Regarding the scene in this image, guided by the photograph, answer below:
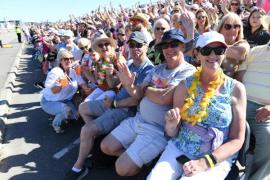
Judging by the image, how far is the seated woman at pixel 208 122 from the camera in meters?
2.67

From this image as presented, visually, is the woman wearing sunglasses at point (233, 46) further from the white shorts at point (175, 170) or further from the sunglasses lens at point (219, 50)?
the white shorts at point (175, 170)

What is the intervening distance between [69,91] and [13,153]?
1.48m

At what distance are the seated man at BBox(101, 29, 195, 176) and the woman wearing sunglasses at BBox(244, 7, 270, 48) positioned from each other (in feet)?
6.14

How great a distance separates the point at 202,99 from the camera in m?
2.79

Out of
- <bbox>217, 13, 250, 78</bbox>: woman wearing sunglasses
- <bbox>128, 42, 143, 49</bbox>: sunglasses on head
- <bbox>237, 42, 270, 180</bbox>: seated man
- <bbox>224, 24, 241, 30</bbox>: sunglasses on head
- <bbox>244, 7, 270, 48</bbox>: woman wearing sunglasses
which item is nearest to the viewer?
<bbox>237, 42, 270, 180</bbox>: seated man

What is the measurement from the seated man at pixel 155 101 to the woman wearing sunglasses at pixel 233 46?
1.34ft

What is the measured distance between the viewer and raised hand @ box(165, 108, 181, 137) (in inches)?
109

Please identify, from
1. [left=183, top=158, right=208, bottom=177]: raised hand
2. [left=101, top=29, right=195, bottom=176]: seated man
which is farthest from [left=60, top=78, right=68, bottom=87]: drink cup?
[left=183, top=158, right=208, bottom=177]: raised hand

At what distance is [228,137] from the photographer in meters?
2.77

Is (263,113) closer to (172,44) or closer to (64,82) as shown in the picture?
(172,44)

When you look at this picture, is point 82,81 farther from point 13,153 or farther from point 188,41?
point 188,41

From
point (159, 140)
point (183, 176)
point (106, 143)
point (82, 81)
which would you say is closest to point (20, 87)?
point (82, 81)

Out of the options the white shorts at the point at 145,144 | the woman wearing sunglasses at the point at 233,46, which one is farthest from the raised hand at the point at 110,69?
the woman wearing sunglasses at the point at 233,46

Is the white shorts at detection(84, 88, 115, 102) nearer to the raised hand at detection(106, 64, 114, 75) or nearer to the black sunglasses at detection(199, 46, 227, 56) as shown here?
the raised hand at detection(106, 64, 114, 75)
